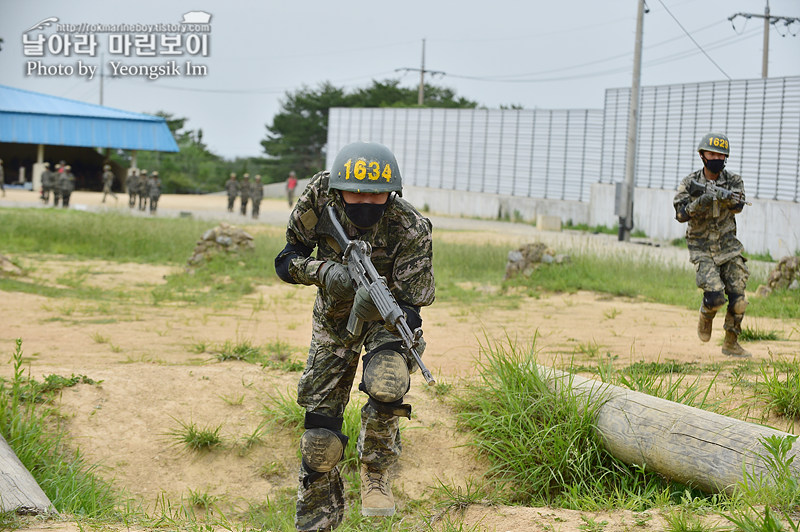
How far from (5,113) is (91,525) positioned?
40.2 metres

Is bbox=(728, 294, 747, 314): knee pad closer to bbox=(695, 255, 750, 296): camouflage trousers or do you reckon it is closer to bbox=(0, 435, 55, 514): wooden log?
bbox=(695, 255, 750, 296): camouflage trousers

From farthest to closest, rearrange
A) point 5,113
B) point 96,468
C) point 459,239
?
1. point 5,113
2. point 459,239
3. point 96,468

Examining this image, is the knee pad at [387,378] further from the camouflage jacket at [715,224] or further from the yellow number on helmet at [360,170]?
the camouflage jacket at [715,224]

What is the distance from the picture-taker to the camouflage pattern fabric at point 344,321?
4.12 metres

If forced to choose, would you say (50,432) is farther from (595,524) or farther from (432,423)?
(595,524)

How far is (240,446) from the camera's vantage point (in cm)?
539

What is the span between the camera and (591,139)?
28.2 m

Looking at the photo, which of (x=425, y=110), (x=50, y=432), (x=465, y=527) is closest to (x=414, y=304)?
(x=465, y=527)

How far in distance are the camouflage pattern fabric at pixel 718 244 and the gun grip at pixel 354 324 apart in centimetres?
439

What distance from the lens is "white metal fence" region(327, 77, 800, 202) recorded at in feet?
62.2

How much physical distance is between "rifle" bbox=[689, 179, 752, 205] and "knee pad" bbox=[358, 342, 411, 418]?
4.25m

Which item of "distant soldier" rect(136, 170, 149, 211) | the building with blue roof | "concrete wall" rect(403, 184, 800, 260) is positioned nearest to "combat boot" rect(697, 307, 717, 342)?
"concrete wall" rect(403, 184, 800, 260)

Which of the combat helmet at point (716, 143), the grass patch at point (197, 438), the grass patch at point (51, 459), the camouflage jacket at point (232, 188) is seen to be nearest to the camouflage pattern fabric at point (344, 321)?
the grass patch at point (51, 459)

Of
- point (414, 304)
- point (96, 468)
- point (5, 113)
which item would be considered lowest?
point (96, 468)
